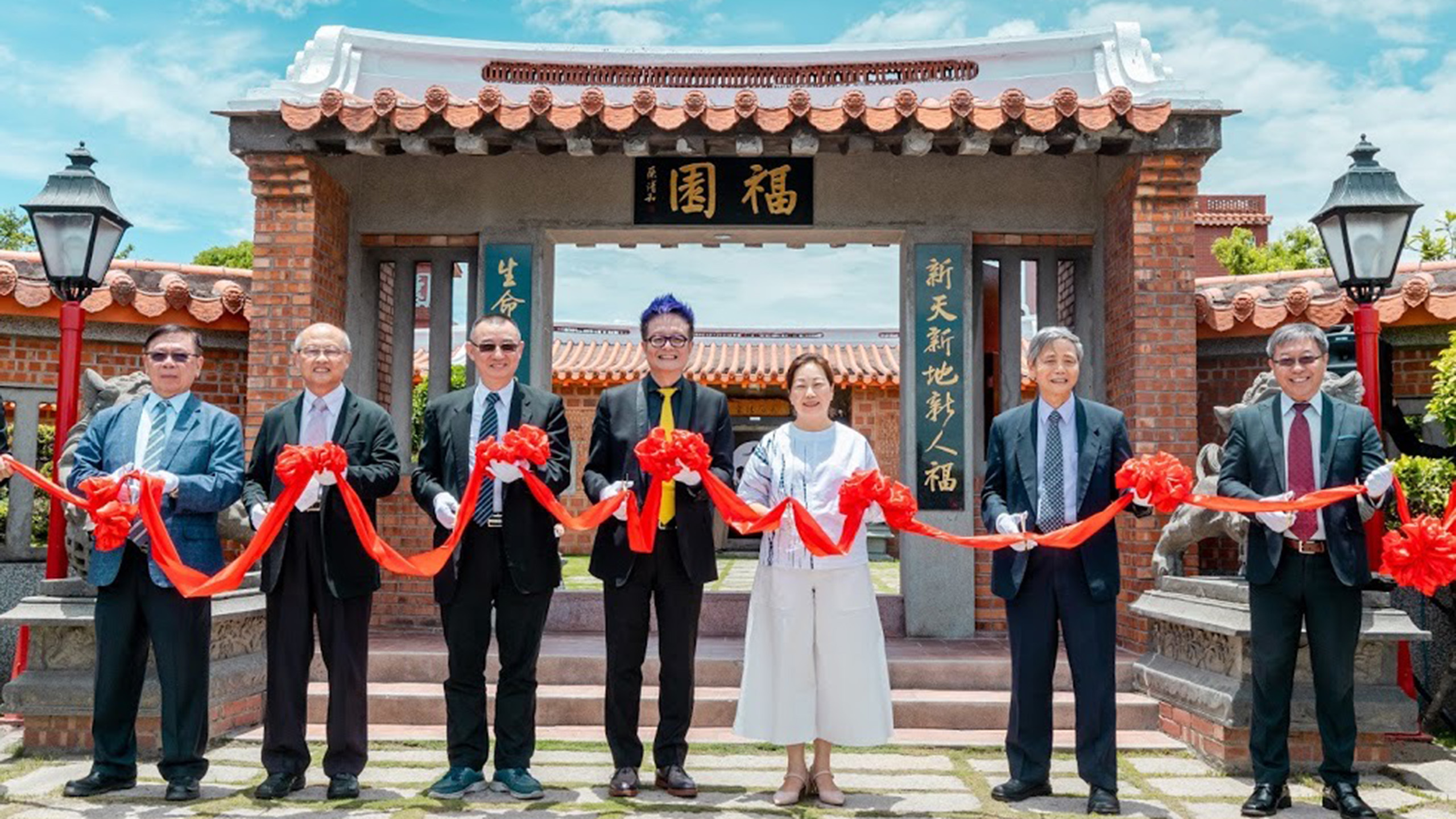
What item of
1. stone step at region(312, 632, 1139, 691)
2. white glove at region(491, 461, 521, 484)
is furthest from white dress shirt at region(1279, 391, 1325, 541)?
white glove at region(491, 461, 521, 484)

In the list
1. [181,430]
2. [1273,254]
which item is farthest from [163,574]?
[1273,254]

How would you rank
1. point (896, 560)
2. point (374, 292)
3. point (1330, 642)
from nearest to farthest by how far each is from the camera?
point (1330, 642) → point (374, 292) → point (896, 560)

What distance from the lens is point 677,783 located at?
4043 mm

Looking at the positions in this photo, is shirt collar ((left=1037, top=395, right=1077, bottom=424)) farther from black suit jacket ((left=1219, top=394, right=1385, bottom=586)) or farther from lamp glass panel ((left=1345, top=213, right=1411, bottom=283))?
lamp glass panel ((left=1345, top=213, right=1411, bottom=283))

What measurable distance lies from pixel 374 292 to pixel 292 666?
3762 mm

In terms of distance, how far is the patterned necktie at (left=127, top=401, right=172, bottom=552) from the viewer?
4.00m

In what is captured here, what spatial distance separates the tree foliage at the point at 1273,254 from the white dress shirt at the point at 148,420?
16.2 m

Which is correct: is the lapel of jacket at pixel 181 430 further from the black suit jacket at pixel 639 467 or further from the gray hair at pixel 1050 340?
the gray hair at pixel 1050 340

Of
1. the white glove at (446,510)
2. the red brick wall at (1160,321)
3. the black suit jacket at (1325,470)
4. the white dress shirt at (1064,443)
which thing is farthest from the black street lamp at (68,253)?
the red brick wall at (1160,321)

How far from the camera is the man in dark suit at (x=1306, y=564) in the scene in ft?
13.1

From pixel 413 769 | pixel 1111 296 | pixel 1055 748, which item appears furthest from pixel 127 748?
pixel 1111 296

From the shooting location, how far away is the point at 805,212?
703 centimetres

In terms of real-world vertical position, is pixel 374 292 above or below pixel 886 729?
above

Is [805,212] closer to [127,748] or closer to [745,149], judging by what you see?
[745,149]
